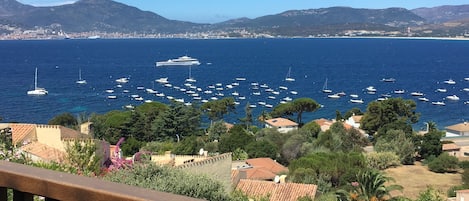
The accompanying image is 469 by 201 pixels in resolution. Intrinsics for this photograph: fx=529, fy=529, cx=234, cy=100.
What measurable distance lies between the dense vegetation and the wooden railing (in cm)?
631

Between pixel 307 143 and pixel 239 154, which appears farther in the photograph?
pixel 307 143

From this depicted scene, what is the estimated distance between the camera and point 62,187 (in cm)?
130

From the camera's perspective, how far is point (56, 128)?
12.7m

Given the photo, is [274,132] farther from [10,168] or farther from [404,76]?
[404,76]

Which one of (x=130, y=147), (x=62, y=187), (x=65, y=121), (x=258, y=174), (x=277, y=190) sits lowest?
(x=65, y=121)

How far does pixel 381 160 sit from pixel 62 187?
24.6 m

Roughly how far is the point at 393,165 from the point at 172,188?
2146cm

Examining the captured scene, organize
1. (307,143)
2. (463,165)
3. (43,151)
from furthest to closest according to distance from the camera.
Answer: (307,143)
(463,165)
(43,151)

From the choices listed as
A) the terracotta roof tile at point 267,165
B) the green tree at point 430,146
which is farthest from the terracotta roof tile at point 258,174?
the green tree at point 430,146

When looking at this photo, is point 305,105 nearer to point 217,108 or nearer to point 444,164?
point 217,108

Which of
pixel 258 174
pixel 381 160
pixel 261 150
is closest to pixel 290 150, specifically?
pixel 261 150

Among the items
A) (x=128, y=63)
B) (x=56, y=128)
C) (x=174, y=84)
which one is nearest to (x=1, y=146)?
(x=56, y=128)

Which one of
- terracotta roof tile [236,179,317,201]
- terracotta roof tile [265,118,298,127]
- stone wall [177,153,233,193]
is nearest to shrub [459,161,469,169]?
terracotta roof tile [265,118,298,127]

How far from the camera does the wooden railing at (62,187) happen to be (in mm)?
1199
